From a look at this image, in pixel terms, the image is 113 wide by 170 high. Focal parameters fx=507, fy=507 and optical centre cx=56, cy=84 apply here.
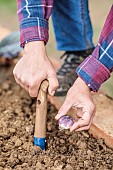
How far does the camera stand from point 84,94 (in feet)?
6.81

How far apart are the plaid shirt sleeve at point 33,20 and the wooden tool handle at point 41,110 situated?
22 centimetres

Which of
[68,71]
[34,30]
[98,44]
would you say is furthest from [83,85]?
[68,71]

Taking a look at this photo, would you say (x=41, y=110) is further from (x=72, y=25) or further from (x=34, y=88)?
(x=72, y=25)

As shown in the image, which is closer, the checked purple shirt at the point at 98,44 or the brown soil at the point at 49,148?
the checked purple shirt at the point at 98,44

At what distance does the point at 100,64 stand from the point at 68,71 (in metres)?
0.82

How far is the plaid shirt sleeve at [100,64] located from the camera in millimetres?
2115

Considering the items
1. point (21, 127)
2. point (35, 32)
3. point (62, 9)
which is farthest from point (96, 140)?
point (62, 9)

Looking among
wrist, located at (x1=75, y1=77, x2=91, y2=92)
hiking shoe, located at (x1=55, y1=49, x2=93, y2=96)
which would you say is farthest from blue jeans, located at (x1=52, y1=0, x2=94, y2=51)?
wrist, located at (x1=75, y1=77, x2=91, y2=92)

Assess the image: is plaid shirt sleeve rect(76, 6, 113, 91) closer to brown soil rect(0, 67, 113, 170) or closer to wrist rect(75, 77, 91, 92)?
wrist rect(75, 77, 91, 92)

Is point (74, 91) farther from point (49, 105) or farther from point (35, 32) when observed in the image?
point (49, 105)

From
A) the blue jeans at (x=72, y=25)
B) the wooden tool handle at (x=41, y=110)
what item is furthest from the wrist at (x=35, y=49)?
the blue jeans at (x=72, y=25)

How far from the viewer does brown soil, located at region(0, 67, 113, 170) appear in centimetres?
225

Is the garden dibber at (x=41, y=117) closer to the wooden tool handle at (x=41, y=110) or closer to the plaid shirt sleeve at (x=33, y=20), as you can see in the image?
the wooden tool handle at (x=41, y=110)

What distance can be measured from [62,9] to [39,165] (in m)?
1.04
